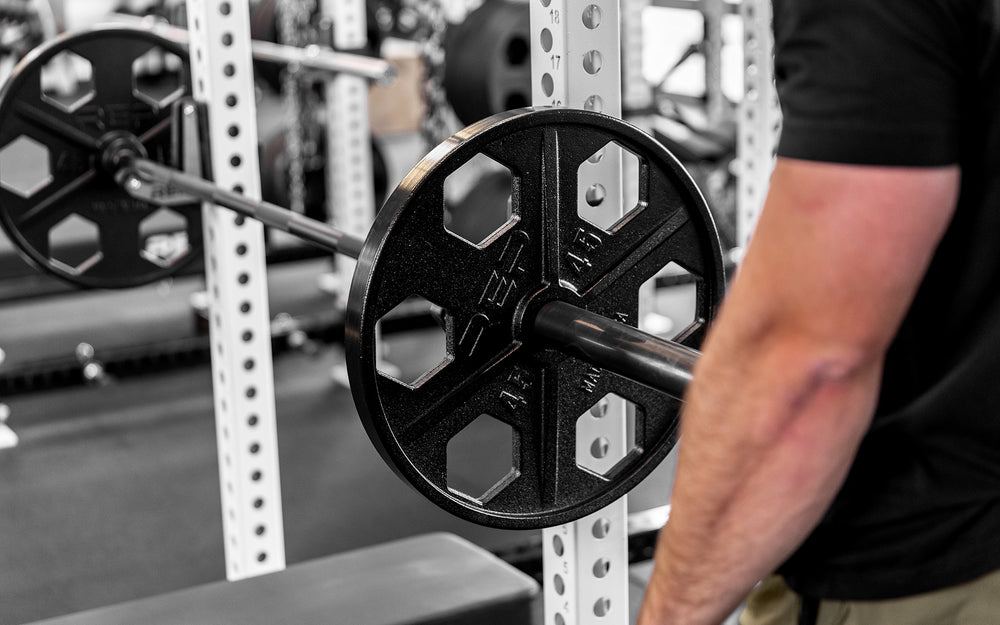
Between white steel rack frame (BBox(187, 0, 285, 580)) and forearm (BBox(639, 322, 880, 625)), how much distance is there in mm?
1546

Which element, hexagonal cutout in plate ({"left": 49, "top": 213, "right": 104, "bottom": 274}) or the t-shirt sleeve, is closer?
the t-shirt sleeve

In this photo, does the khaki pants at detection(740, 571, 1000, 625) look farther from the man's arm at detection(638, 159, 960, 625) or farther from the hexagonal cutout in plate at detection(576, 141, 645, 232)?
the hexagonal cutout in plate at detection(576, 141, 645, 232)

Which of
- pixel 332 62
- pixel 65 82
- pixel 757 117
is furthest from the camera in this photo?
pixel 65 82

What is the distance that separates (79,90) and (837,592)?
9.38m

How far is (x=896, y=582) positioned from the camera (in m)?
0.88

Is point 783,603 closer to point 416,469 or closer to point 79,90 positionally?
point 416,469

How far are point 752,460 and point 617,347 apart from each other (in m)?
0.41

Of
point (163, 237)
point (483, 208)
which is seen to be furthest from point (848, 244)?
point (163, 237)

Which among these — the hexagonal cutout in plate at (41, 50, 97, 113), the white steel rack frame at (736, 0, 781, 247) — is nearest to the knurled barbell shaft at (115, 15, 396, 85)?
the white steel rack frame at (736, 0, 781, 247)

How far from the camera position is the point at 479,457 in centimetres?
375

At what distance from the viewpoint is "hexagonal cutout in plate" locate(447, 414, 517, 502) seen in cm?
353

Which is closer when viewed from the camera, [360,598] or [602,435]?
[602,435]

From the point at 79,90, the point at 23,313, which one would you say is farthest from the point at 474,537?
the point at 79,90

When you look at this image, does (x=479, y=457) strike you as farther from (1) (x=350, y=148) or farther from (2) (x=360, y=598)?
(2) (x=360, y=598)
